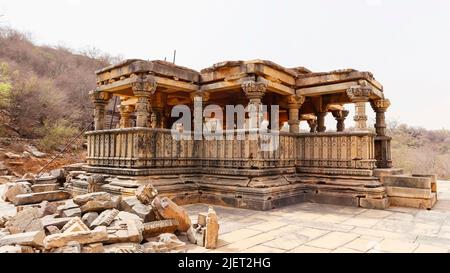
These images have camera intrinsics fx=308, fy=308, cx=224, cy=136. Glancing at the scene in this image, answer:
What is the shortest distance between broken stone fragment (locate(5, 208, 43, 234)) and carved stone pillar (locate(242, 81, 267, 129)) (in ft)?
15.2

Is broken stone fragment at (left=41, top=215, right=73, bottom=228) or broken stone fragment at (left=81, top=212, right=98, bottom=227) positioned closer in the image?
broken stone fragment at (left=41, top=215, right=73, bottom=228)

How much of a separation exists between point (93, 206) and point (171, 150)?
3.41 meters

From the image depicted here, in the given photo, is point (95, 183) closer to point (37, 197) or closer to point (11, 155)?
point (37, 197)

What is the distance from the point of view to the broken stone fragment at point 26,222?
3.82 meters

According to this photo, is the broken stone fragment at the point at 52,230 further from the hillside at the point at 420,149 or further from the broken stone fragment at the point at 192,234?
the hillside at the point at 420,149

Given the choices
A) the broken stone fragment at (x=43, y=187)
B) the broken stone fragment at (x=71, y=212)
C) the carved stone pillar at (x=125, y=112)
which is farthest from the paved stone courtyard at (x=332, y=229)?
the carved stone pillar at (x=125, y=112)

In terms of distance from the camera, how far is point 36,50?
109 feet

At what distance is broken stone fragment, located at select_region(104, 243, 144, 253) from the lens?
340cm

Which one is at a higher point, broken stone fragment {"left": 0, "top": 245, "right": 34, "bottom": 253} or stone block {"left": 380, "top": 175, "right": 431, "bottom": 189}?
stone block {"left": 380, "top": 175, "right": 431, "bottom": 189}

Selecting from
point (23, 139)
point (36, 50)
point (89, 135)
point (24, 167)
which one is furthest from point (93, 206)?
point (36, 50)

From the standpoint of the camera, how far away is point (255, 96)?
707cm

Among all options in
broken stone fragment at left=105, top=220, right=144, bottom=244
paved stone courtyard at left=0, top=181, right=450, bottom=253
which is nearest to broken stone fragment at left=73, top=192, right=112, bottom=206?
broken stone fragment at left=105, top=220, right=144, bottom=244

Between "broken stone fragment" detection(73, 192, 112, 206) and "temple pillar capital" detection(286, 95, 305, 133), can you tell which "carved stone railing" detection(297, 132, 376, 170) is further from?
"broken stone fragment" detection(73, 192, 112, 206)
